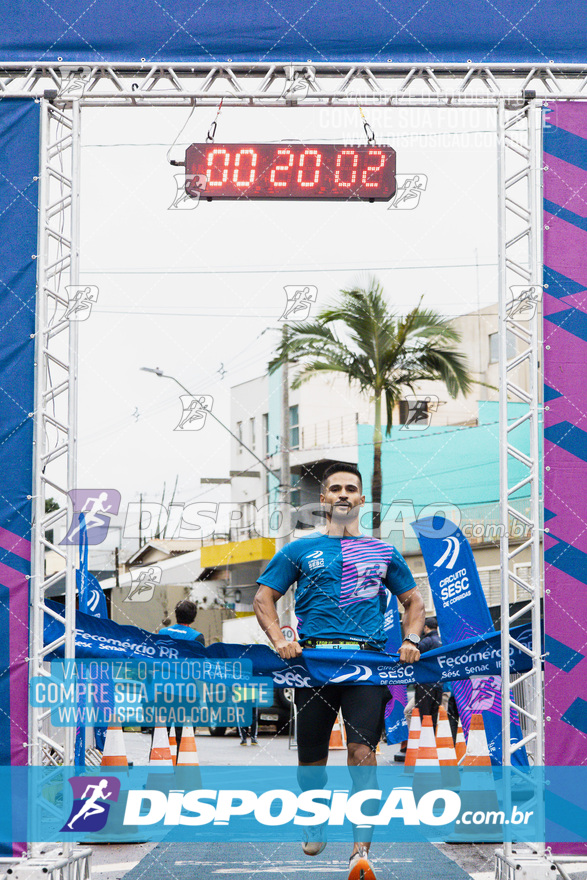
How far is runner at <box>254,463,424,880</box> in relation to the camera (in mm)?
5074

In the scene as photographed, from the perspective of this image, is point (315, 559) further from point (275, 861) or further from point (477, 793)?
point (477, 793)

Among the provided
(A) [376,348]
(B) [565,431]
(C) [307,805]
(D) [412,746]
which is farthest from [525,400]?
(A) [376,348]

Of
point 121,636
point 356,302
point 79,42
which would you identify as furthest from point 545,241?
point 356,302

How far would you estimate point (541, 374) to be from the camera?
591cm

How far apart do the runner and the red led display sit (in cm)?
168

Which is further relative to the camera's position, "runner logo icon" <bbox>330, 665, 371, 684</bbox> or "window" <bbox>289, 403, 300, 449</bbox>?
"window" <bbox>289, 403, 300, 449</bbox>

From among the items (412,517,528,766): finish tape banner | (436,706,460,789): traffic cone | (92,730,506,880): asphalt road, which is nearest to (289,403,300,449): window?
(412,517,528,766): finish tape banner

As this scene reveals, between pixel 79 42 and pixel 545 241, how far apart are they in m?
2.95

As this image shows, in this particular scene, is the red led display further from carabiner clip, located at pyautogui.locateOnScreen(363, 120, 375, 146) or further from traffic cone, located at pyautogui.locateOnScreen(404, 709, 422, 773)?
traffic cone, located at pyautogui.locateOnScreen(404, 709, 422, 773)

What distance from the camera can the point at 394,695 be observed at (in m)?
10.0

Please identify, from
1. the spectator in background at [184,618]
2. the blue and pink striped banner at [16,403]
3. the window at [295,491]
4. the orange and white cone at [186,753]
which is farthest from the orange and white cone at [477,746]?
the window at [295,491]

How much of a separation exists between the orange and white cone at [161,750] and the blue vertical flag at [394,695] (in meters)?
2.96

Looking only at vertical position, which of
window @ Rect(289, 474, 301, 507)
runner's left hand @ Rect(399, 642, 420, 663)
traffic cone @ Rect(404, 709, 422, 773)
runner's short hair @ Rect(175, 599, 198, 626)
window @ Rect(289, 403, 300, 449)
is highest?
window @ Rect(289, 403, 300, 449)

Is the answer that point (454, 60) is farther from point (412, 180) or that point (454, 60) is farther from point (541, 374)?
point (541, 374)
